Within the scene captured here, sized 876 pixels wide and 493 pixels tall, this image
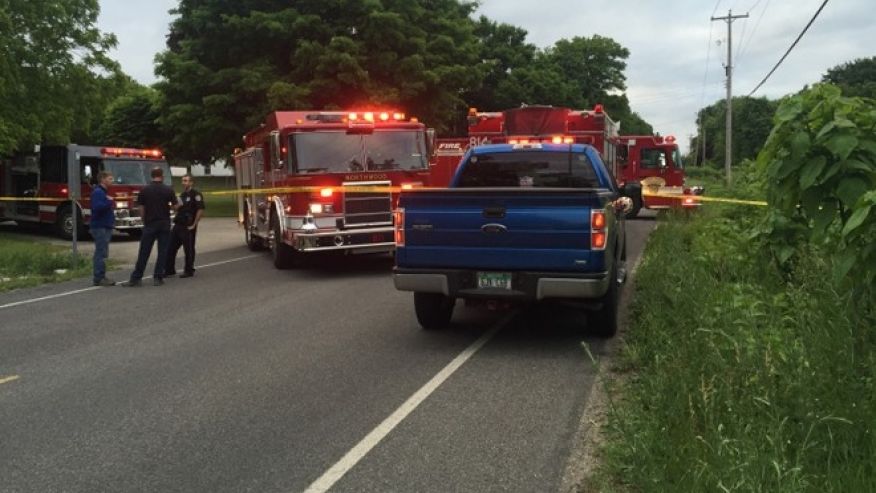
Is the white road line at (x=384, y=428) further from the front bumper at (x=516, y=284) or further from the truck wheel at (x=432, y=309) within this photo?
the truck wheel at (x=432, y=309)

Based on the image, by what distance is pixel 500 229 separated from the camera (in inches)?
271

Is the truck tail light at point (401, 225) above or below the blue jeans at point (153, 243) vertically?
above

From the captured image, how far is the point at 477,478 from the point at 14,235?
80.9ft

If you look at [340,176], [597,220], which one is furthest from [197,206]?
[597,220]

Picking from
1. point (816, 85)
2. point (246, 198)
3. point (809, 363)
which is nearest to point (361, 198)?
point (246, 198)

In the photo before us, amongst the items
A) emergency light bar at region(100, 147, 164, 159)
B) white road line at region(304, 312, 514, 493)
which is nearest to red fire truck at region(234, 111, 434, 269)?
white road line at region(304, 312, 514, 493)

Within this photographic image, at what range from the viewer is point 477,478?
4.13m

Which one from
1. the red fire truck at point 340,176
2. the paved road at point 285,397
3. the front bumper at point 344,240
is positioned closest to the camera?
the paved road at point 285,397

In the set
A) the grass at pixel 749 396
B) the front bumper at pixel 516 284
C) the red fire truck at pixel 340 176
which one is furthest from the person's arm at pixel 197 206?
the grass at pixel 749 396

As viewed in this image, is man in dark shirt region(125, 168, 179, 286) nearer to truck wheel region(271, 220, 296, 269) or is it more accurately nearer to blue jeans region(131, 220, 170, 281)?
blue jeans region(131, 220, 170, 281)

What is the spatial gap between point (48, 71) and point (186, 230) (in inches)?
585

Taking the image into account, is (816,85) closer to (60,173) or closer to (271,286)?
(271,286)

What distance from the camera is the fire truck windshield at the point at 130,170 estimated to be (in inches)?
854

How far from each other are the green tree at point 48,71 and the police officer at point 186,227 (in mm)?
11325
